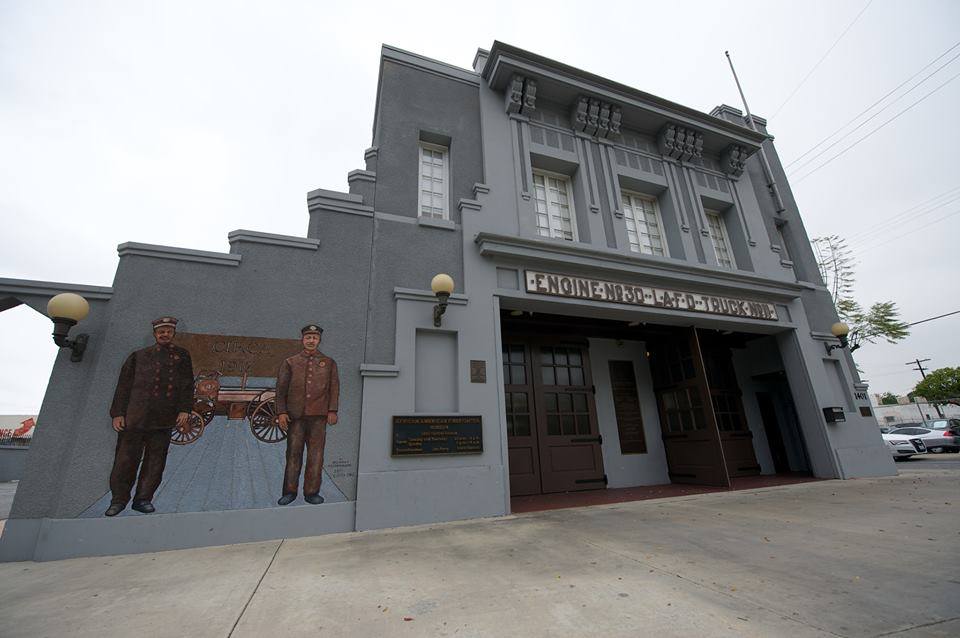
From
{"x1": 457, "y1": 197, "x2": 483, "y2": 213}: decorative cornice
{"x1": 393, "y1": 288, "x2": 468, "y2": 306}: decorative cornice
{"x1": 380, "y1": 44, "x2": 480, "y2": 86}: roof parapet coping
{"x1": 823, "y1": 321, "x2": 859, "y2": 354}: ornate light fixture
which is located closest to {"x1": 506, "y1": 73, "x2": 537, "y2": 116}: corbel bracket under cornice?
{"x1": 380, "y1": 44, "x2": 480, "y2": 86}: roof parapet coping

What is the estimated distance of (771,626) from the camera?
214 cm

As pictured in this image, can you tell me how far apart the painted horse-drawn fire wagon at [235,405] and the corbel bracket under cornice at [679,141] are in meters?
10.2

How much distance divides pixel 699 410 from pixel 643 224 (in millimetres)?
4449

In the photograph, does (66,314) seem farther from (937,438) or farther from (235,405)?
(937,438)

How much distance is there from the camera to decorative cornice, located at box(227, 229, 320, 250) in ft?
18.4

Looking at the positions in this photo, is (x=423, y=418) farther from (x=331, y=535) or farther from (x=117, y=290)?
(x=117, y=290)

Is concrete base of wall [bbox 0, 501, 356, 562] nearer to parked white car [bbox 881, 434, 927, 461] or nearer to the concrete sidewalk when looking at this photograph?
the concrete sidewalk

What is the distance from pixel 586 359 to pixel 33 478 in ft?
29.9

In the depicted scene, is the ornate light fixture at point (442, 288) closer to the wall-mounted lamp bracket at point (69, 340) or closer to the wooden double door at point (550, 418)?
the wooden double door at point (550, 418)

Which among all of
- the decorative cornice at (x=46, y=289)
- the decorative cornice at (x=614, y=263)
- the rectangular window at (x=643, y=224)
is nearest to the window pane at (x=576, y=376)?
the decorative cornice at (x=614, y=263)

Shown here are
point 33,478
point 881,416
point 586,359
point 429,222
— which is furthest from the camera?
point 881,416

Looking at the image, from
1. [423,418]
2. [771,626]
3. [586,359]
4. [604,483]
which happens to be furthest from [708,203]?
[771,626]

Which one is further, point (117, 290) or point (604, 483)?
point (604, 483)

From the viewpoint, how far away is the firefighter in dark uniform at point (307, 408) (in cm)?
496
